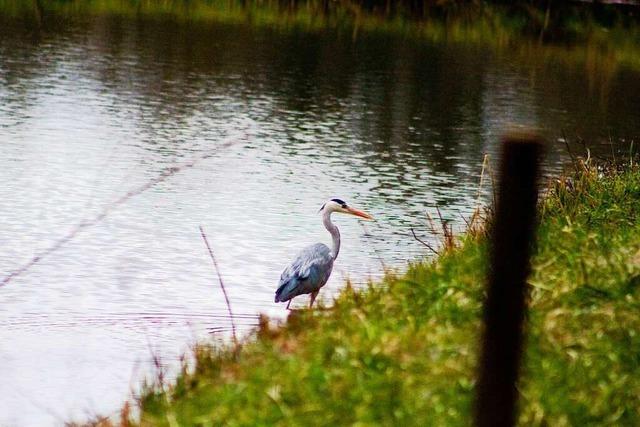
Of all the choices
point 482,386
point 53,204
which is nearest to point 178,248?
point 53,204

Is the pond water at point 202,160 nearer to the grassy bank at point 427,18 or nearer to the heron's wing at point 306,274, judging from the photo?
the heron's wing at point 306,274

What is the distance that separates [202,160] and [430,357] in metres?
11.1

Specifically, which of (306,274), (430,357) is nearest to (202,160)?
(306,274)

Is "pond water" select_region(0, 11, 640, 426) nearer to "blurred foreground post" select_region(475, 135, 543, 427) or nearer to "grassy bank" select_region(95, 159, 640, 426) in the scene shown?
"grassy bank" select_region(95, 159, 640, 426)

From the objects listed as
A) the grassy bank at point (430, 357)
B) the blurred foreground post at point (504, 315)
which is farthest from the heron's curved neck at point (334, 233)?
the blurred foreground post at point (504, 315)

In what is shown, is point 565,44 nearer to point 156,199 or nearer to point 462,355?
point 156,199

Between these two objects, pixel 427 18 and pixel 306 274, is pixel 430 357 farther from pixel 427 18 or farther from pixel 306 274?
pixel 427 18

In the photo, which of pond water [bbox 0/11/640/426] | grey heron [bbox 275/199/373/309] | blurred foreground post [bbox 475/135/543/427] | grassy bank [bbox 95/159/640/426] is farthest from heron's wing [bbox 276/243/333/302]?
blurred foreground post [bbox 475/135/543/427]

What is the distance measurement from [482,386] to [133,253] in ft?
28.5

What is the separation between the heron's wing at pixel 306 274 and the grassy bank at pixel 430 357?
1.76 metres

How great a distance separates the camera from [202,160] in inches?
675

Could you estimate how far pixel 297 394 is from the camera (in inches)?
237

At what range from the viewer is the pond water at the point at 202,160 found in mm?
9727

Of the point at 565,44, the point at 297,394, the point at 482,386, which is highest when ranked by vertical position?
the point at 482,386
